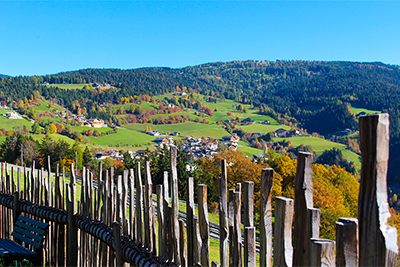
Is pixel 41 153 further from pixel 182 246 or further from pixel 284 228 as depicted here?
pixel 284 228

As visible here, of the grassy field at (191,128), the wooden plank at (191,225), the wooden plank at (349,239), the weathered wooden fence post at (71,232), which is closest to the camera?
the wooden plank at (349,239)

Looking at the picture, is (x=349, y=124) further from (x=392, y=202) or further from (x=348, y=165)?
(x=392, y=202)

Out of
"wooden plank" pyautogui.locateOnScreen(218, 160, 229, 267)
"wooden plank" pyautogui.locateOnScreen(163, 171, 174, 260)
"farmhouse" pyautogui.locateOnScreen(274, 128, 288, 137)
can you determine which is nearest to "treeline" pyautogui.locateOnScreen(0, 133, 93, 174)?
"wooden plank" pyautogui.locateOnScreen(163, 171, 174, 260)

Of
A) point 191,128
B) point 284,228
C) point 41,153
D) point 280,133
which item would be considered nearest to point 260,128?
point 280,133

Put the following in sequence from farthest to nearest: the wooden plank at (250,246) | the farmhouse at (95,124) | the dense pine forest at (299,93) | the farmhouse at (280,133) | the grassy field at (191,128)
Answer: the dense pine forest at (299,93) < the farmhouse at (280,133) < the grassy field at (191,128) < the farmhouse at (95,124) < the wooden plank at (250,246)

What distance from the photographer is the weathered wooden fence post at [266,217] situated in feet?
5.83

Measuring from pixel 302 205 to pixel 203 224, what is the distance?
3.68 ft

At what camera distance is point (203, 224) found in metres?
2.50

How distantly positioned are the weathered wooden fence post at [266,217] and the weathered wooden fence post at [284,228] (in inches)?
5.1

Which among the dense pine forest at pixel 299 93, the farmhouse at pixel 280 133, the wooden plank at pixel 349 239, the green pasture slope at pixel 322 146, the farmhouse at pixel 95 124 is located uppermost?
the dense pine forest at pixel 299 93

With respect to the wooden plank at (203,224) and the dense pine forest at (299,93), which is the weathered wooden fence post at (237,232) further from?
the dense pine forest at (299,93)

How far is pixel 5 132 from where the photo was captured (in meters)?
77.9

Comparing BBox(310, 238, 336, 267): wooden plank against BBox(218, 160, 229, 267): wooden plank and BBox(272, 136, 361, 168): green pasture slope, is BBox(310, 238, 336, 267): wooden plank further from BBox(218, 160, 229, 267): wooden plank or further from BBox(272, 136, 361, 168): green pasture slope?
BBox(272, 136, 361, 168): green pasture slope

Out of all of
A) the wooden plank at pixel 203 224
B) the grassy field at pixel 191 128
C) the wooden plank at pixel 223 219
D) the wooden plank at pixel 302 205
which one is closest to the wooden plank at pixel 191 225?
the wooden plank at pixel 203 224
